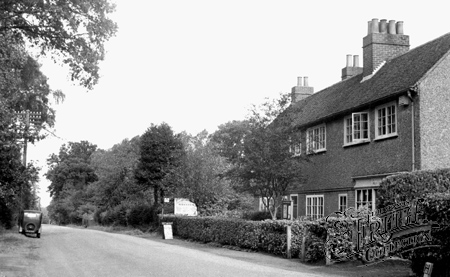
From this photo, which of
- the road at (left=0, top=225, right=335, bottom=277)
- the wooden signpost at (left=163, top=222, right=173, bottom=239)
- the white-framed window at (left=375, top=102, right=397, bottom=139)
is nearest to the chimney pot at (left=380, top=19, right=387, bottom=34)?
the white-framed window at (left=375, top=102, right=397, bottom=139)

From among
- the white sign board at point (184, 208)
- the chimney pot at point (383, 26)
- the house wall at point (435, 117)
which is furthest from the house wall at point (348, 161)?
the white sign board at point (184, 208)

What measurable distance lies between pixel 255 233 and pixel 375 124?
7.28 metres

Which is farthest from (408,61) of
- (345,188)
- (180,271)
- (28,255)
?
(28,255)

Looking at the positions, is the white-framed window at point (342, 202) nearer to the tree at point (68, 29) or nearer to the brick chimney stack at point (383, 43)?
the brick chimney stack at point (383, 43)

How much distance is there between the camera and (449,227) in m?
11.9

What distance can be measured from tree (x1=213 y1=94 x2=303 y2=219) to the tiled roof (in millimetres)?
1085

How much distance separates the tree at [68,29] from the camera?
19297mm

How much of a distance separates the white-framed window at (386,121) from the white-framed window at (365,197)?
8.22 feet

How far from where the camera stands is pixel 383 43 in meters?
27.3

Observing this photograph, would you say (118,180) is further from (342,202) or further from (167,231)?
(342,202)

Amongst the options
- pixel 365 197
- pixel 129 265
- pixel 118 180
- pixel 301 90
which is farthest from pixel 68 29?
pixel 118 180

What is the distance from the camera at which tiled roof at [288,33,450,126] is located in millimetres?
22531

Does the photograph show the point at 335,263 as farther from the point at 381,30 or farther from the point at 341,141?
the point at 381,30

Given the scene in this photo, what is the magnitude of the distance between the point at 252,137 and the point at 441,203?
14485 millimetres
